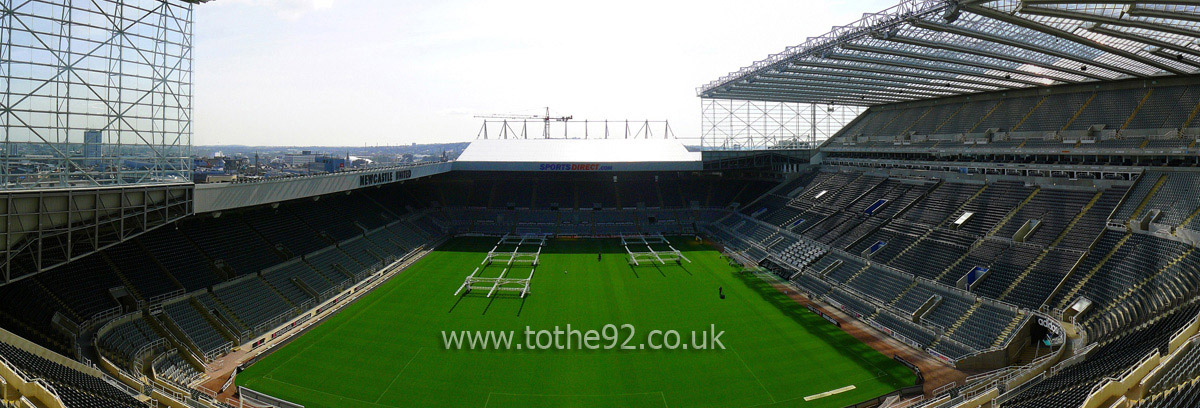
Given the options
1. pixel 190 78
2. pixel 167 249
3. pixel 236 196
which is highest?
pixel 190 78

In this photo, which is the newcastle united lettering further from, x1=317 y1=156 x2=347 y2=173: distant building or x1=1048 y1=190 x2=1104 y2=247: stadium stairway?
x1=1048 y1=190 x2=1104 y2=247: stadium stairway

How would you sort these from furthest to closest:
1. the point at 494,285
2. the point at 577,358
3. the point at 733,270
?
the point at 733,270, the point at 494,285, the point at 577,358

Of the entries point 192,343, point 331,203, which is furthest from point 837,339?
point 331,203

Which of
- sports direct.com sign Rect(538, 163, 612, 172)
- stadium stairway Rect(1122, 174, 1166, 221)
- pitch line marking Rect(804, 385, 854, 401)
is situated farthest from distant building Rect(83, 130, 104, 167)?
stadium stairway Rect(1122, 174, 1166, 221)

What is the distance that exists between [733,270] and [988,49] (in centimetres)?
1783

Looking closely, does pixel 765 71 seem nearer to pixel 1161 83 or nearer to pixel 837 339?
pixel 837 339

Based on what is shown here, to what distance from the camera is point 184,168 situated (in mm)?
20781

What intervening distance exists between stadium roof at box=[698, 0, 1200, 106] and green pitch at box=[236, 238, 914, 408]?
12.9 m

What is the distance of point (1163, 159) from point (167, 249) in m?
46.4

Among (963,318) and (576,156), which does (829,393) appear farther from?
(576,156)

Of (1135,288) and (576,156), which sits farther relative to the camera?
(576,156)

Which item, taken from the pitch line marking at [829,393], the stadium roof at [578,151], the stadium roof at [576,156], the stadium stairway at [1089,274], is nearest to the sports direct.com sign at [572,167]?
the stadium roof at [576,156]

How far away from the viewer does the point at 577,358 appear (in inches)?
863

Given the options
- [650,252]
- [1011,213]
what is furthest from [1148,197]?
[650,252]
